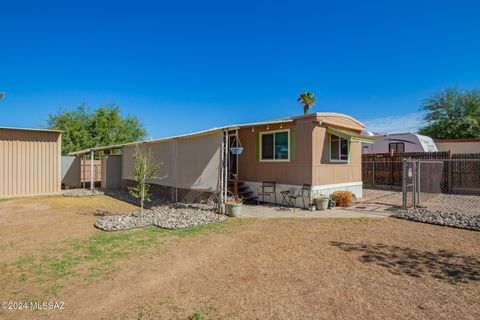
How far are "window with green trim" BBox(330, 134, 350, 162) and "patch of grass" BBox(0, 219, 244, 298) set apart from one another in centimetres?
585

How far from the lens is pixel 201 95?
21.3 m

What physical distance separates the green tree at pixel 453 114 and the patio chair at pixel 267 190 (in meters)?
20.9

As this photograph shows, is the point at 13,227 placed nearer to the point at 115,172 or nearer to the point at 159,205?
the point at 159,205

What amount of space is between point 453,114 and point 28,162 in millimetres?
30930

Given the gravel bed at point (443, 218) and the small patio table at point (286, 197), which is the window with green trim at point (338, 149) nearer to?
the small patio table at point (286, 197)

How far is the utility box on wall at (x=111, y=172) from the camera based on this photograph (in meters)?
15.8

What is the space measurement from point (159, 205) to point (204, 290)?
7043 mm

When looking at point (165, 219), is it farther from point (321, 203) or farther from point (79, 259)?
point (321, 203)

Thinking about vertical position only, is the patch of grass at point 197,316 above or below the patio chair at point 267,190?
below

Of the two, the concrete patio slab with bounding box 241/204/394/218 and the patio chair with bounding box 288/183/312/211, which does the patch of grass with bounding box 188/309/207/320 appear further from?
the patio chair with bounding box 288/183/312/211

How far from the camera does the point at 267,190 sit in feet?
33.9

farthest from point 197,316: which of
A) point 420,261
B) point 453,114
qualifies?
point 453,114

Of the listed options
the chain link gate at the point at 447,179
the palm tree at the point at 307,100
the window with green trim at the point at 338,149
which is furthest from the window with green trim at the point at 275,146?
the palm tree at the point at 307,100

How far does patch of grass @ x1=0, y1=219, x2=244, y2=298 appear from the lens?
3.57 metres
